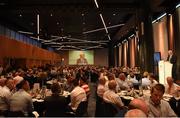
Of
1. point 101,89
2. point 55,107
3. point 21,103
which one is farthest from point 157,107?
point 101,89

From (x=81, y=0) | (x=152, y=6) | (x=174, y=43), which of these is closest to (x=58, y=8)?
(x=81, y=0)

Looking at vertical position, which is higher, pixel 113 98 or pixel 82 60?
pixel 82 60

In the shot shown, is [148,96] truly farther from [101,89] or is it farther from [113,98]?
[101,89]

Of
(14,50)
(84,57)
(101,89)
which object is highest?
(84,57)

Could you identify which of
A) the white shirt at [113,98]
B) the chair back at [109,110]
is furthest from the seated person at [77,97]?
the chair back at [109,110]

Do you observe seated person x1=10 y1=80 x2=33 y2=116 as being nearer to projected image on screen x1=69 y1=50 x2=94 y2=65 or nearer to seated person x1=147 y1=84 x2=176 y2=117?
seated person x1=147 y1=84 x2=176 y2=117

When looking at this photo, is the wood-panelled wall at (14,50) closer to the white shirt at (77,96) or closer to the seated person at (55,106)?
the white shirt at (77,96)

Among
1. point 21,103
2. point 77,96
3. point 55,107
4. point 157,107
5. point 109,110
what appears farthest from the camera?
point 77,96

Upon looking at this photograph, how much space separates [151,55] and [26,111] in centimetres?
889

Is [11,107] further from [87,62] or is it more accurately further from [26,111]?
[87,62]

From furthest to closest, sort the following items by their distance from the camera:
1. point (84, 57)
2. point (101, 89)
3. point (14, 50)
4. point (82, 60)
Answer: point (82, 60) < point (84, 57) < point (14, 50) < point (101, 89)

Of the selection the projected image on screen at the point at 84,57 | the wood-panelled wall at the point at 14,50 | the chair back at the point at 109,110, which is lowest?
the chair back at the point at 109,110

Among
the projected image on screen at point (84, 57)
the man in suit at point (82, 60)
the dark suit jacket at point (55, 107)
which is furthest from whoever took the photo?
the man in suit at point (82, 60)

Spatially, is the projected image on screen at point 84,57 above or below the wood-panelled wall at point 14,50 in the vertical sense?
above
